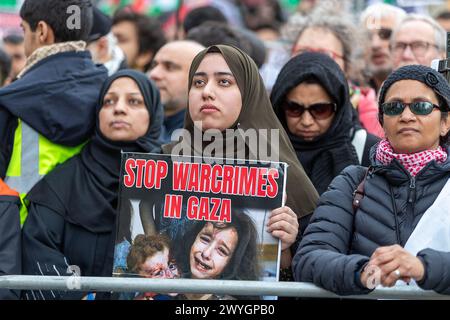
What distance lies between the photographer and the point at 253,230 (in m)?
4.14

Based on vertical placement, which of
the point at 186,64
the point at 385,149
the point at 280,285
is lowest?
the point at 280,285

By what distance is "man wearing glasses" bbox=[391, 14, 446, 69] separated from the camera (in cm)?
639

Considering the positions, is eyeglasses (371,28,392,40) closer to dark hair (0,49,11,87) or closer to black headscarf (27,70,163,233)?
black headscarf (27,70,163,233)

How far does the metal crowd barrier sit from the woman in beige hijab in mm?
789

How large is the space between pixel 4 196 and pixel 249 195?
1267 millimetres

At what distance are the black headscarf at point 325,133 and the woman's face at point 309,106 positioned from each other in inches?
0.9

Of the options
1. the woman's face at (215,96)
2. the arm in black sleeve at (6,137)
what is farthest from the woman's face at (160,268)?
the arm in black sleeve at (6,137)

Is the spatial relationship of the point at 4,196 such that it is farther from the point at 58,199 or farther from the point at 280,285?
the point at 280,285

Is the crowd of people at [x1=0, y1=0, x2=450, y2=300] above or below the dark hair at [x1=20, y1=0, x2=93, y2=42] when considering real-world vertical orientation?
below

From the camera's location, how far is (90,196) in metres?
4.98

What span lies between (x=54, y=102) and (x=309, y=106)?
1.29 m

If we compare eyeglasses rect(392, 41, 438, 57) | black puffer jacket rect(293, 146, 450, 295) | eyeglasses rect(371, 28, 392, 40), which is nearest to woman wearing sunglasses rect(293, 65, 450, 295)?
black puffer jacket rect(293, 146, 450, 295)

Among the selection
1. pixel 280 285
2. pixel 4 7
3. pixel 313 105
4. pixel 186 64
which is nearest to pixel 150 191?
pixel 280 285

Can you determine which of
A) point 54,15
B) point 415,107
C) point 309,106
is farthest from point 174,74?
point 415,107
